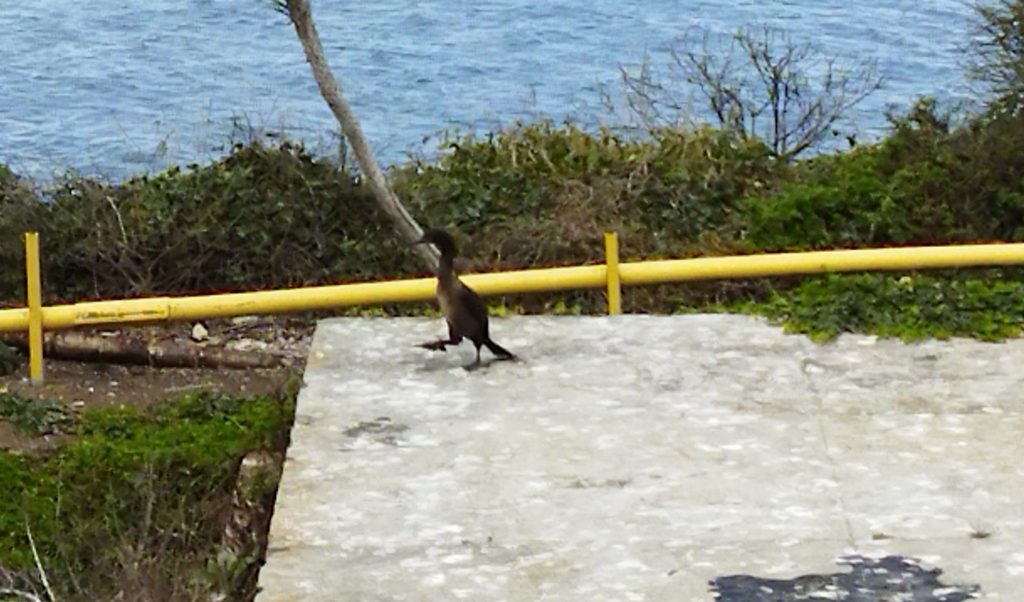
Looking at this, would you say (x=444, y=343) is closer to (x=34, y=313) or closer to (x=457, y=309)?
(x=457, y=309)

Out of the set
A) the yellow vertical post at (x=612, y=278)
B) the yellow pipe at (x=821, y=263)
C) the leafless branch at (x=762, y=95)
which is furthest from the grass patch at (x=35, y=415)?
the leafless branch at (x=762, y=95)

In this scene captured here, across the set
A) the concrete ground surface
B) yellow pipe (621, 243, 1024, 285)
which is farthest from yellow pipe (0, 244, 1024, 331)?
the concrete ground surface

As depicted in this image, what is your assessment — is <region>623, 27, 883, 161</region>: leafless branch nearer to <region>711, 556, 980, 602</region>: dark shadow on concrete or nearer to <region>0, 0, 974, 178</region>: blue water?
<region>0, 0, 974, 178</region>: blue water

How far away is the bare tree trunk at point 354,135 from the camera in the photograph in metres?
9.12

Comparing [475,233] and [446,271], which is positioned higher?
[446,271]

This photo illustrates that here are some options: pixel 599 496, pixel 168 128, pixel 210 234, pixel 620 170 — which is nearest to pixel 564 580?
pixel 599 496

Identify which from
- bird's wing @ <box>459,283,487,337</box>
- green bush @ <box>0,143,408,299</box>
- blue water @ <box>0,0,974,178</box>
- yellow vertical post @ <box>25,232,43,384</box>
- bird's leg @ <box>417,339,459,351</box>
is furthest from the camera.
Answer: blue water @ <box>0,0,974,178</box>

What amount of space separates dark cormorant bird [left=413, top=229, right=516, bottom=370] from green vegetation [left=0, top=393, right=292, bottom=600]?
2.44 ft

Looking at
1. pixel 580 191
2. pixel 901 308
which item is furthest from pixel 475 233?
pixel 901 308

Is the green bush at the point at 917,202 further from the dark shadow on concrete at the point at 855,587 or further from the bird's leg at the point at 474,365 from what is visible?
the dark shadow on concrete at the point at 855,587

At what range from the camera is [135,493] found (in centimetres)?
766

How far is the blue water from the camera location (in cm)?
1741

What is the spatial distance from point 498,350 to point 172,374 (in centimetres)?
195

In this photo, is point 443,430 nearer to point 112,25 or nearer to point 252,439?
point 252,439
